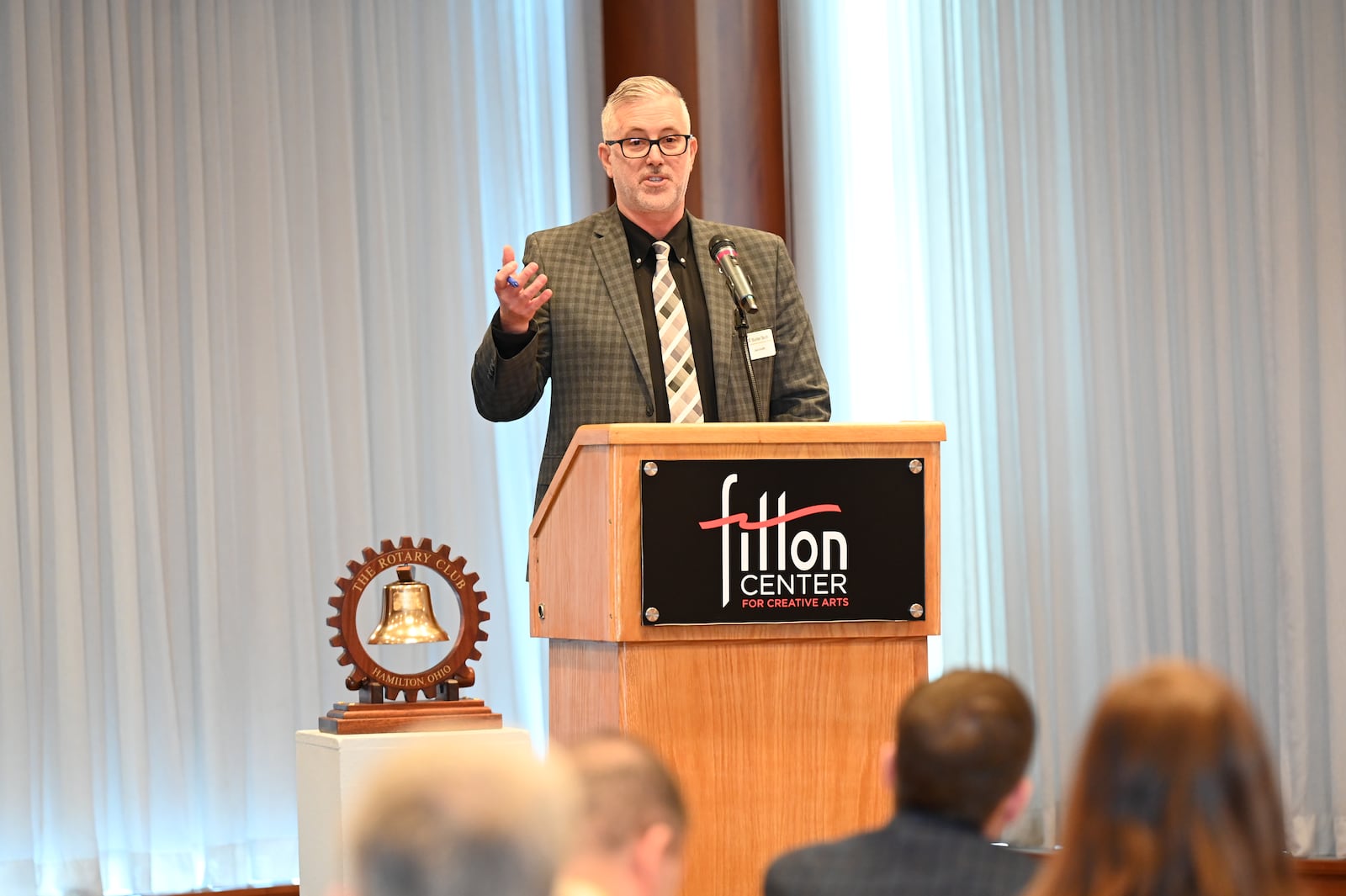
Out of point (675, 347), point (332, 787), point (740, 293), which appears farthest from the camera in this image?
point (332, 787)

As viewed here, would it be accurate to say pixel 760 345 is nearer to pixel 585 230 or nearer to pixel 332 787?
pixel 585 230

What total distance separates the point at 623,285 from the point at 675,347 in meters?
0.15

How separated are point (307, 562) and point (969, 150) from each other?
2544mm

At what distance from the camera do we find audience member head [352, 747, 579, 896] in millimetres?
1029

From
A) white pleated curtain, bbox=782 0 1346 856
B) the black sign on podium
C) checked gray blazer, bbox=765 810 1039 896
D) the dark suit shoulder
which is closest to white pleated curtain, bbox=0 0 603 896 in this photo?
white pleated curtain, bbox=782 0 1346 856

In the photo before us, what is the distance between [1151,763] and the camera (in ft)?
4.21

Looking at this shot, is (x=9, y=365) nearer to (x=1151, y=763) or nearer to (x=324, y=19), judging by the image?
(x=324, y=19)

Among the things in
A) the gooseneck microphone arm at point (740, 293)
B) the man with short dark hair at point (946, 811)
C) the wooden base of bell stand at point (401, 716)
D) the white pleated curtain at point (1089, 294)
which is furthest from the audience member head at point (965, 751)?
the white pleated curtain at point (1089, 294)

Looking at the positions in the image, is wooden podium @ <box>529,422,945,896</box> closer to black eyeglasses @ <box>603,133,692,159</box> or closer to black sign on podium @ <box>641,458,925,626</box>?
black sign on podium @ <box>641,458,925,626</box>

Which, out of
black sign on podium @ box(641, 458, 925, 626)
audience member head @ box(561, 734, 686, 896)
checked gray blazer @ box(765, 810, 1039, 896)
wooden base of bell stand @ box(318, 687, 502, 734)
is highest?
black sign on podium @ box(641, 458, 925, 626)

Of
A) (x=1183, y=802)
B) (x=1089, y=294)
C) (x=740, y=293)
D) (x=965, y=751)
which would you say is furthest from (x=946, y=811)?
(x=1089, y=294)

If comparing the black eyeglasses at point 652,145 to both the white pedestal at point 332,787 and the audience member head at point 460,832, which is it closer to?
the white pedestal at point 332,787

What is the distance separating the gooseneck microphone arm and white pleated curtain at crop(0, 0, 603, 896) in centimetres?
246

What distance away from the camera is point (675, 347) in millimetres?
3141
